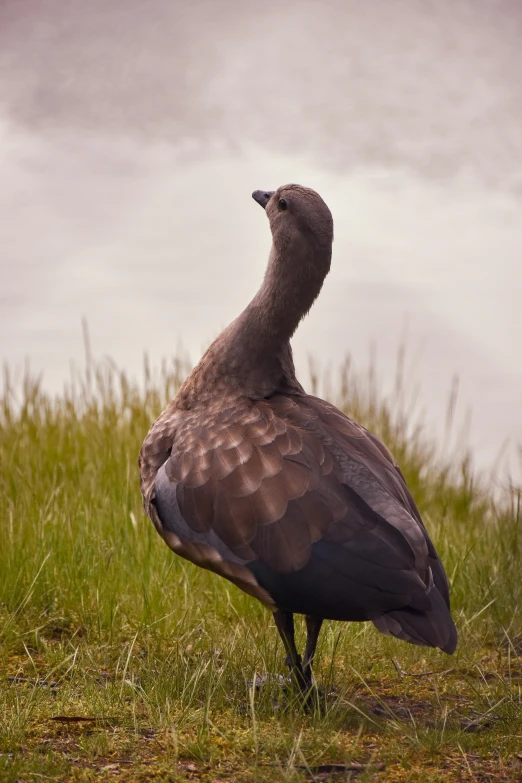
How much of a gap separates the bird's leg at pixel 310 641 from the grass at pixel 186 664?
0.11m

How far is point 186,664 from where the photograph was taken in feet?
15.1

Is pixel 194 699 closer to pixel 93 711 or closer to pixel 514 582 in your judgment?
pixel 93 711

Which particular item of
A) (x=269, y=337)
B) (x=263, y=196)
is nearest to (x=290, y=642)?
(x=269, y=337)

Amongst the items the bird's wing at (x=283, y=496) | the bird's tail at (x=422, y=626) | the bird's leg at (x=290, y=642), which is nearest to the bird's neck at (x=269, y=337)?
the bird's wing at (x=283, y=496)

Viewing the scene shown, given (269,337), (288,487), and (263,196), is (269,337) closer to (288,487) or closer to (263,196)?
(263,196)

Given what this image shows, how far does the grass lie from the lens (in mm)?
3807

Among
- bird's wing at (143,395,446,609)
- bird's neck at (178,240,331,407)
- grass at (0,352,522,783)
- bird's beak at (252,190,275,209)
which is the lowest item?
grass at (0,352,522,783)

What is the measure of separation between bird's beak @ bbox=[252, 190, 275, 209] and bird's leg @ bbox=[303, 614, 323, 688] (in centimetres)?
227

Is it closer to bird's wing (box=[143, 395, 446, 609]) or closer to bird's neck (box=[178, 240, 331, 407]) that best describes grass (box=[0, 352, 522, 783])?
bird's wing (box=[143, 395, 446, 609])

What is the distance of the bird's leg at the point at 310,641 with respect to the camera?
4.42m

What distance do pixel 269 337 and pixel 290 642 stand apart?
5.07 ft

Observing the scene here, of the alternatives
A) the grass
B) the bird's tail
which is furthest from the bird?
the grass

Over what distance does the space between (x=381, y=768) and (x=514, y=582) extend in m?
2.91

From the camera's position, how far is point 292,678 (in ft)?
14.5
